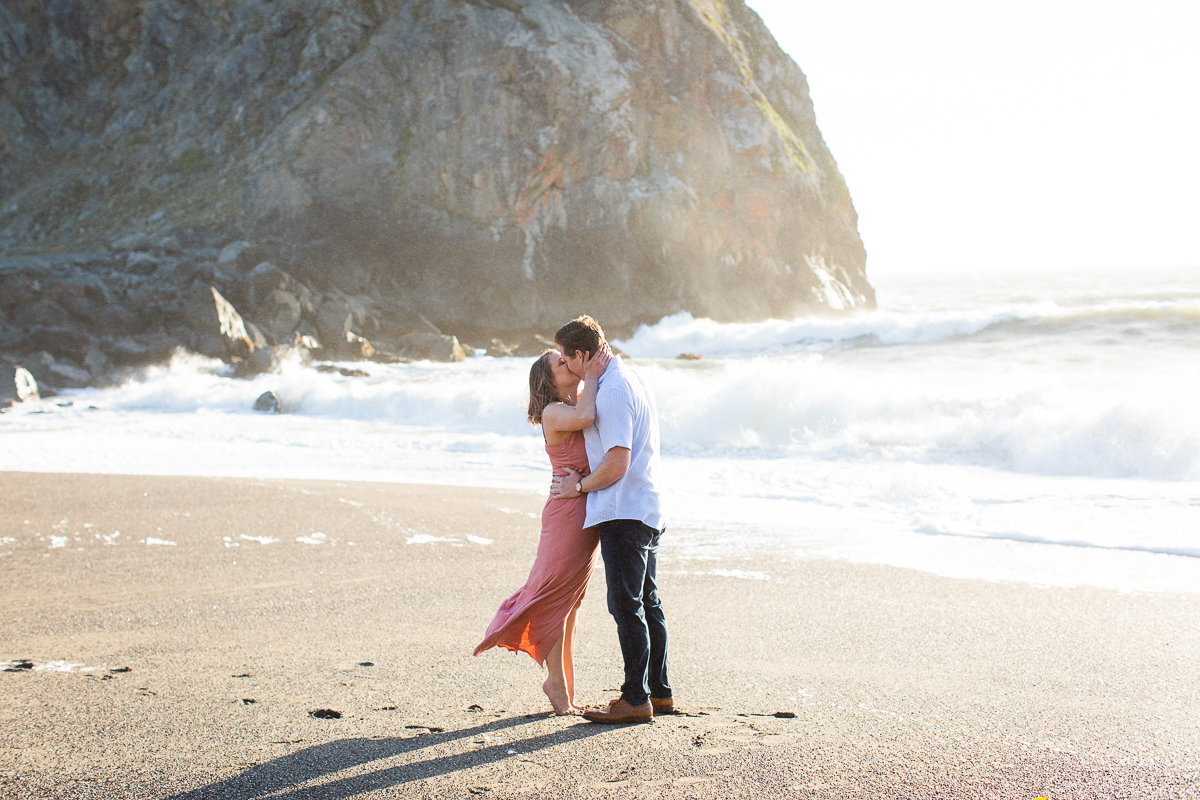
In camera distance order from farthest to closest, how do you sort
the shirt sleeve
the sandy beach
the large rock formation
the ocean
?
the large rock formation, the ocean, the shirt sleeve, the sandy beach

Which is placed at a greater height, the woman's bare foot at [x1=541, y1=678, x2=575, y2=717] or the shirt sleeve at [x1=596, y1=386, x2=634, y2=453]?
the shirt sleeve at [x1=596, y1=386, x2=634, y2=453]

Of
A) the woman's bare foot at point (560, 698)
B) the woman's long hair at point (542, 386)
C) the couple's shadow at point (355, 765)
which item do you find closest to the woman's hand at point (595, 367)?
the woman's long hair at point (542, 386)

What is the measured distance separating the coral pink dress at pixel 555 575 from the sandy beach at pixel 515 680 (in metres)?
0.32

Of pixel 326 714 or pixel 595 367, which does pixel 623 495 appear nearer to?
pixel 595 367

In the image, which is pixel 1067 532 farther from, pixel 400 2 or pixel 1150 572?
pixel 400 2

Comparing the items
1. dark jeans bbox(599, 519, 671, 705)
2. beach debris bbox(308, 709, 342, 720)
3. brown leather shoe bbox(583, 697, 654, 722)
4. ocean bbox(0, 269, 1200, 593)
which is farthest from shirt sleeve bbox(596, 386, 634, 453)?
ocean bbox(0, 269, 1200, 593)

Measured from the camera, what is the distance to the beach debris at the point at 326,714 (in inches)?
128

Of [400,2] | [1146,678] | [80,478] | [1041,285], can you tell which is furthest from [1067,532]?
[1041,285]

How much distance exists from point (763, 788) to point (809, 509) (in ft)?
19.3

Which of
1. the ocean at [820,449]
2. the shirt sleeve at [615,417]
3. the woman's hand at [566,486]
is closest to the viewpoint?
the shirt sleeve at [615,417]

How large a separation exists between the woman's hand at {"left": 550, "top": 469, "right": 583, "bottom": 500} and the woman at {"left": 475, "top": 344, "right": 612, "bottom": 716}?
0.07ft

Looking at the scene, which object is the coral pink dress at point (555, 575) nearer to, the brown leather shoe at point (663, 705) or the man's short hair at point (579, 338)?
the man's short hair at point (579, 338)

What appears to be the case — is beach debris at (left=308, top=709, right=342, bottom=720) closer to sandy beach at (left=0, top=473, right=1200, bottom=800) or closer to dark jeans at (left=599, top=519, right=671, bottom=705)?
sandy beach at (left=0, top=473, right=1200, bottom=800)

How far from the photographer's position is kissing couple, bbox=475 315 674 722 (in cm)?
322
